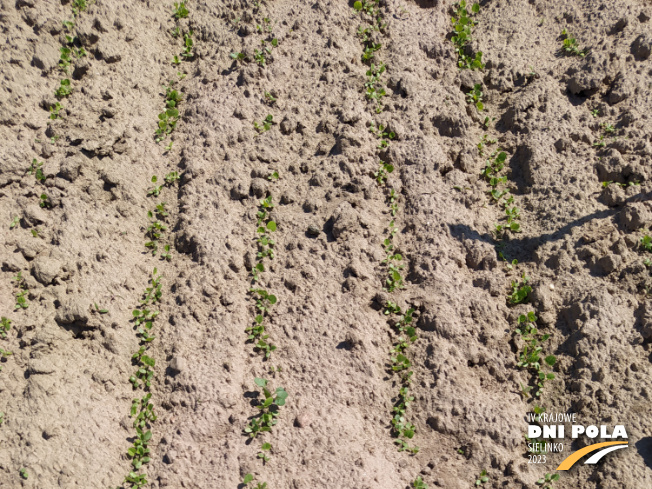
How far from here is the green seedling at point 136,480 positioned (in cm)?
310

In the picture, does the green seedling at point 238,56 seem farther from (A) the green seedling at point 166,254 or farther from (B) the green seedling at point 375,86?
(A) the green seedling at point 166,254

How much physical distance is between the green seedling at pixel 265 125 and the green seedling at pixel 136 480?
2.69 m

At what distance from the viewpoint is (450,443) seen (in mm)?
3184

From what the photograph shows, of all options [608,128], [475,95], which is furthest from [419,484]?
[475,95]

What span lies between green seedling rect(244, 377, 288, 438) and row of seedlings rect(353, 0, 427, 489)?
28.3 inches

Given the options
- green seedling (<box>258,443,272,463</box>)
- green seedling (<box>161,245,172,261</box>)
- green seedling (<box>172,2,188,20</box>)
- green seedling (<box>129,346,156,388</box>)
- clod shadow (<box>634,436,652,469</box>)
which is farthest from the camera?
green seedling (<box>172,2,188,20</box>)

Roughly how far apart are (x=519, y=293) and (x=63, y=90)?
4.02 m

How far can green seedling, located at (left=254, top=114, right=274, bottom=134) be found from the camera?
4371 millimetres

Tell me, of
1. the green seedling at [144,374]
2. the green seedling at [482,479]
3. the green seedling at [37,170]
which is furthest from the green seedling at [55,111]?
the green seedling at [482,479]

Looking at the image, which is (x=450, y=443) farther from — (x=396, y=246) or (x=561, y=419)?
(x=396, y=246)

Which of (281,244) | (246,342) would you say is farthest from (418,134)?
(246,342)

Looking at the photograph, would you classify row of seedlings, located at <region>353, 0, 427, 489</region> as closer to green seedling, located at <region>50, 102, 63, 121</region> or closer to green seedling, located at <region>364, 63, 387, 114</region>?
green seedling, located at <region>364, 63, 387, 114</region>

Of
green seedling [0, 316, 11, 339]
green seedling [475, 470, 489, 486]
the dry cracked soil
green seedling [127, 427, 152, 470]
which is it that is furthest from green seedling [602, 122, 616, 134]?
green seedling [0, 316, 11, 339]

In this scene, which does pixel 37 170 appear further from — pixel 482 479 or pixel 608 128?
pixel 608 128
